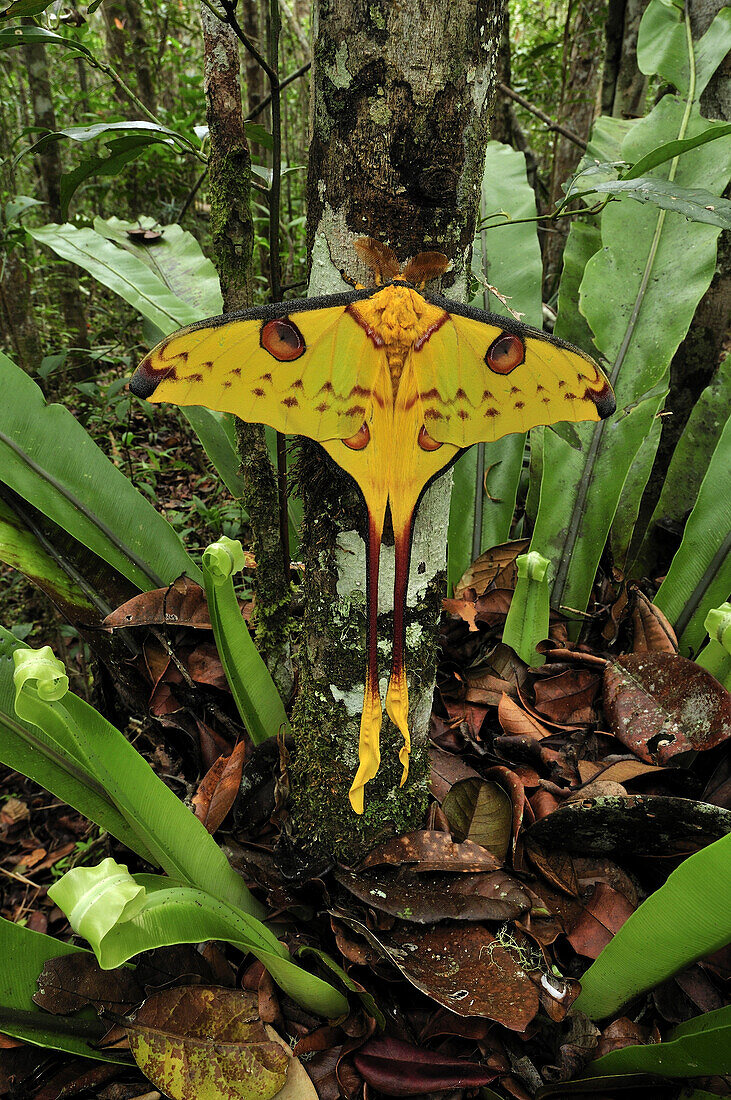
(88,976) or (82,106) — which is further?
(82,106)

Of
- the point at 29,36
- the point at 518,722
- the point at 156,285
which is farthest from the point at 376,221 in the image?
the point at 156,285

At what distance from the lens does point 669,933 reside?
3.51ft

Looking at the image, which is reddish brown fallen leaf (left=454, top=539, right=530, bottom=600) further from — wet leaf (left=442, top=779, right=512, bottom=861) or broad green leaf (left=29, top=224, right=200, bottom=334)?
broad green leaf (left=29, top=224, right=200, bottom=334)

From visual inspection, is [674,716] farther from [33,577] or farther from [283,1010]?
[33,577]

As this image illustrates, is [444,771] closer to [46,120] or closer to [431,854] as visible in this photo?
[431,854]

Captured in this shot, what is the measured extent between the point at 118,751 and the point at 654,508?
2.18 metres

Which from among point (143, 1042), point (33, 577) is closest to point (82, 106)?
point (33, 577)

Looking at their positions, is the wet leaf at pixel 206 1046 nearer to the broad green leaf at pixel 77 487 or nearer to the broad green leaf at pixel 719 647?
the broad green leaf at pixel 77 487

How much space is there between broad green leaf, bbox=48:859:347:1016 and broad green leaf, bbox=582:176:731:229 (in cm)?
136

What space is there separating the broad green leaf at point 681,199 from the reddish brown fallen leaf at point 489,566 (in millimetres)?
1105

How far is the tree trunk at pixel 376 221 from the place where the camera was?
970 millimetres

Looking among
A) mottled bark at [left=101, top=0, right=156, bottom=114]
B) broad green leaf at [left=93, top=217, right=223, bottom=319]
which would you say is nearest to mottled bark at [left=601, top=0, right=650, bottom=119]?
broad green leaf at [left=93, top=217, right=223, bottom=319]

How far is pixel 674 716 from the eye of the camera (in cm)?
163

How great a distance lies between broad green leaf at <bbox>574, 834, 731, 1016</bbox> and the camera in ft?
3.27
